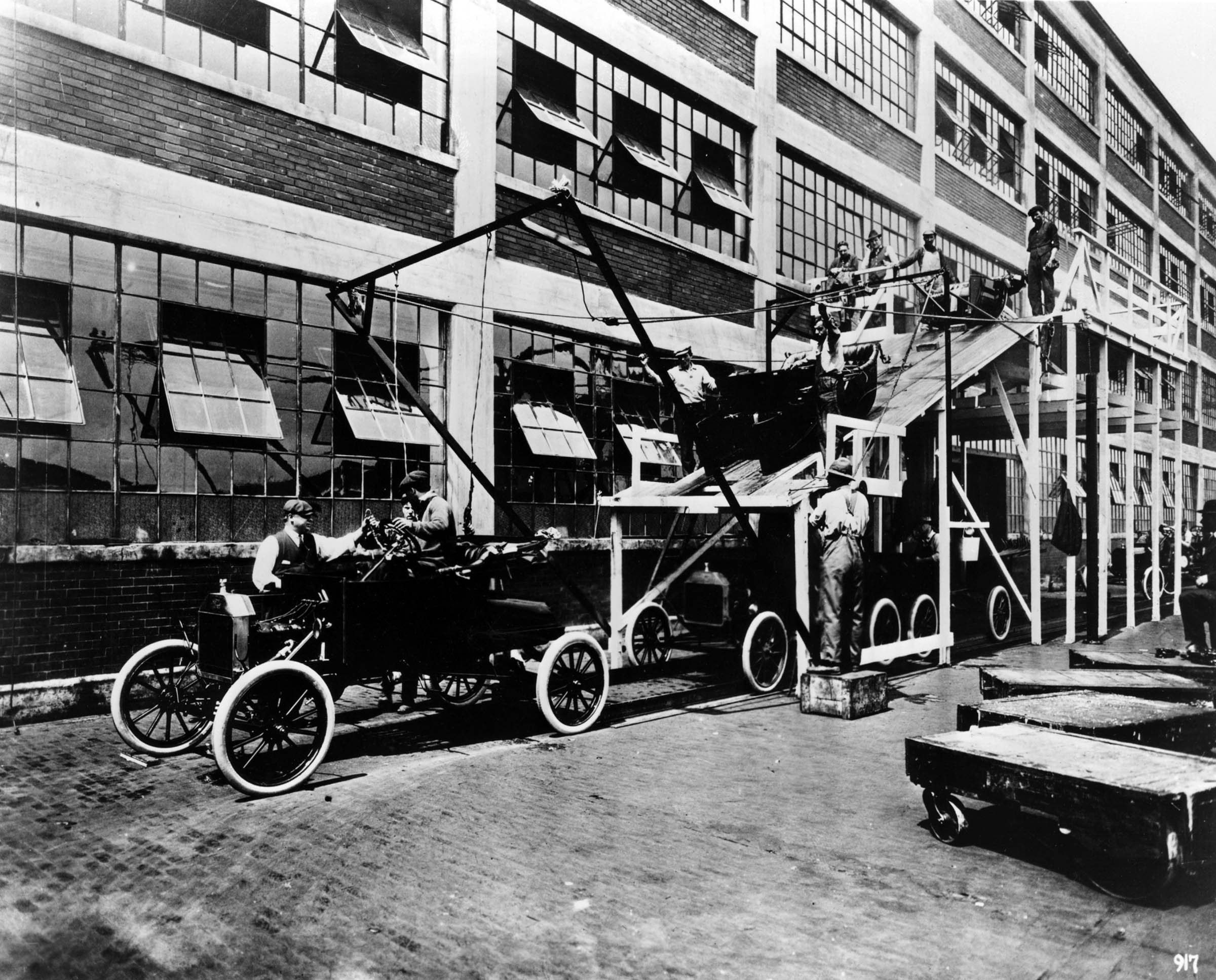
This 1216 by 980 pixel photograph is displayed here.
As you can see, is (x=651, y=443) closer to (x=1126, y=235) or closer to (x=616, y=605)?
(x=616, y=605)

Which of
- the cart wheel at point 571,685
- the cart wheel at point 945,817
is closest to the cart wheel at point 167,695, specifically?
the cart wheel at point 571,685

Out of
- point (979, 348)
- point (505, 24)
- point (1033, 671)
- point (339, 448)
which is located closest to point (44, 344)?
point (339, 448)

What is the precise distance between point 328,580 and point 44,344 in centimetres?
385

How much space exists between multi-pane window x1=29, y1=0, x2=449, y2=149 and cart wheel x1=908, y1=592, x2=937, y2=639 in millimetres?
8417

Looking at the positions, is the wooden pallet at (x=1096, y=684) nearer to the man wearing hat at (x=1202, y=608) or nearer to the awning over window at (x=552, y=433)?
the man wearing hat at (x=1202, y=608)

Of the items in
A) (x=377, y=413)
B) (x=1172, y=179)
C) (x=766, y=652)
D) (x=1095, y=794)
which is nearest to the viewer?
(x=1095, y=794)

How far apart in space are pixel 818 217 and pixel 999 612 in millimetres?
8170

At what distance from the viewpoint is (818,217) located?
681 inches

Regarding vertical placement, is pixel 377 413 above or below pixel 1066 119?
below

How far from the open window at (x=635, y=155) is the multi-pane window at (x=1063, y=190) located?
1387 cm

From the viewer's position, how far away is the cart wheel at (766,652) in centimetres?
926

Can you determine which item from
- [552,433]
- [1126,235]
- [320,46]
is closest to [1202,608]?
[552,433]

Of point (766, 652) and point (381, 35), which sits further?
point (381, 35)

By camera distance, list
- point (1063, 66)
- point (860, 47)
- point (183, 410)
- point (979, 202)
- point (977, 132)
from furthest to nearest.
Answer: point (1063, 66) → point (979, 202) → point (977, 132) → point (860, 47) → point (183, 410)
